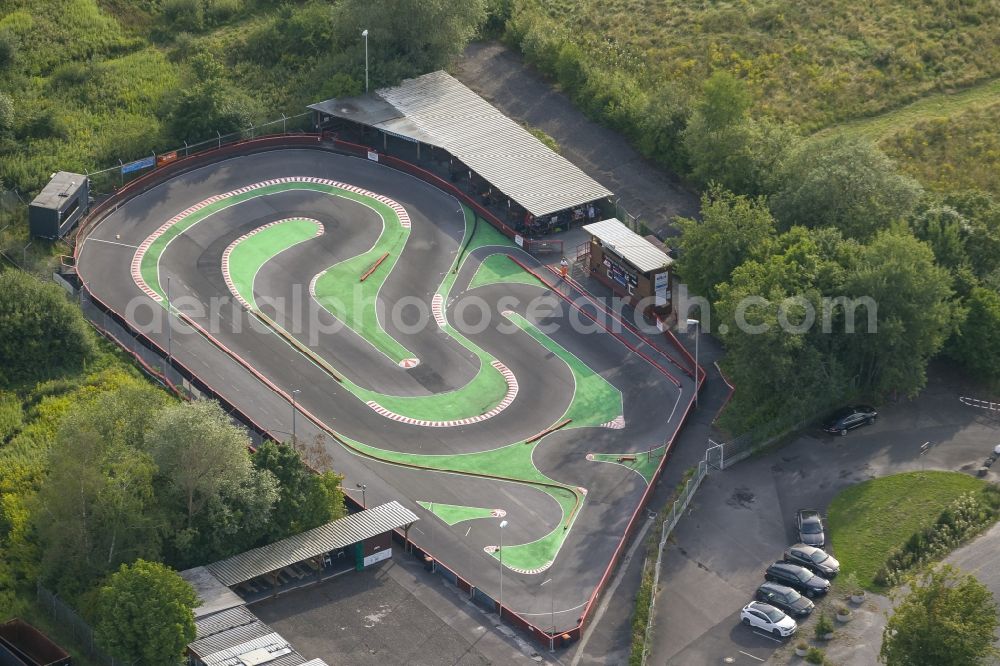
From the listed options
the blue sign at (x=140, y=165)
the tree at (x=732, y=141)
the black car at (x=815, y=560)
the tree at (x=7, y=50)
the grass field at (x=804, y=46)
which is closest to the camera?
the black car at (x=815, y=560)

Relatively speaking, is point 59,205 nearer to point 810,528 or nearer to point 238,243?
point 238,243

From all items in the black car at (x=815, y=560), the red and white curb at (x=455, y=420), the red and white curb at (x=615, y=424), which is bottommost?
the black car at (x=815, y=560)

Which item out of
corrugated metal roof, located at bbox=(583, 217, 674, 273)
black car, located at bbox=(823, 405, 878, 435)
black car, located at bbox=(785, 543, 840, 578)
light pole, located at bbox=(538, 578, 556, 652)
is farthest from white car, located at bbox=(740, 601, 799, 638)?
corrugated metal roof, located at bbox=(583, 217, 674, 273)

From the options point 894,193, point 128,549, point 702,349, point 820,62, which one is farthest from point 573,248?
point 128,549

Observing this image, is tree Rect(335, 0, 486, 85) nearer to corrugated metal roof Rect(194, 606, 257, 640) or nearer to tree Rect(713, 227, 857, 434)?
tree Rect(713, 227, 857, 434)

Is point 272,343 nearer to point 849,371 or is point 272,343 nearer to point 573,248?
point 573,248

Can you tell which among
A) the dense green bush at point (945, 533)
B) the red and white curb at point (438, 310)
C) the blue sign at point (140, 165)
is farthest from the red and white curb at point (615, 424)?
the blue sign at point (140, 165)

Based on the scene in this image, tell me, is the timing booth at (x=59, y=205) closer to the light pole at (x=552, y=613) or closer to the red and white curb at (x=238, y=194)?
the red and white curb at (x=238, y=194)
